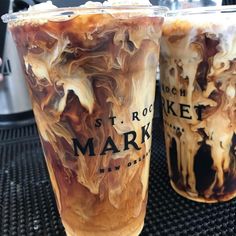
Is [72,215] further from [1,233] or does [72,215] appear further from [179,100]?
[179,100]

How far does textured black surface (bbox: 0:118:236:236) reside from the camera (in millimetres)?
379

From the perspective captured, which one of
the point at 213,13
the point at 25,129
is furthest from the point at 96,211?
the point at 25,129

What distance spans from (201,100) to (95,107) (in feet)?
0.54

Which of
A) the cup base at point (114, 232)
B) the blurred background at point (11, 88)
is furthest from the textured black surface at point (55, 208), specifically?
the blurred background at point (11, 88)

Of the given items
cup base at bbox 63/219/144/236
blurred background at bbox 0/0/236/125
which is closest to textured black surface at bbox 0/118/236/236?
cup base at bbox 63/219/144/236

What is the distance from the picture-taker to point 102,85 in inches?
11.6

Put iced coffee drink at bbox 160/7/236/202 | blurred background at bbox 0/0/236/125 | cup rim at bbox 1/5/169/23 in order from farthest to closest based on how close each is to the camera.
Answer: blurred background at bbox 0/0/236/125 → iced coffee drink at bbox 160/7/236/202 → cup rim at bbox 1/5/169/23

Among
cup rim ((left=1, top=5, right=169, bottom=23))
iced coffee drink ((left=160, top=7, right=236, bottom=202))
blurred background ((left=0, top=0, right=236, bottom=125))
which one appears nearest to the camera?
cup rim ((left=1, top=5, right=169, bottom=23))

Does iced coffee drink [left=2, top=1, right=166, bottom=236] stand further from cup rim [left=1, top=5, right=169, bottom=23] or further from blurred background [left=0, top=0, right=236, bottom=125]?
blurred background [left=0, top=0, right=236, bottom=125]

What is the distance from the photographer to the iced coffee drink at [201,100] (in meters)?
0.37

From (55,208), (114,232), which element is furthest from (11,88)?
(114,232)

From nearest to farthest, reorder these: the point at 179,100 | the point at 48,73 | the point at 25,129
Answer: the point at 48,73
the point at 179,100
the point at 25,129

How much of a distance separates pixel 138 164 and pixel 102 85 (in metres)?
0.11

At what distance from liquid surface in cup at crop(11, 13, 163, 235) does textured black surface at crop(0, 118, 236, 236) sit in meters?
0.05
